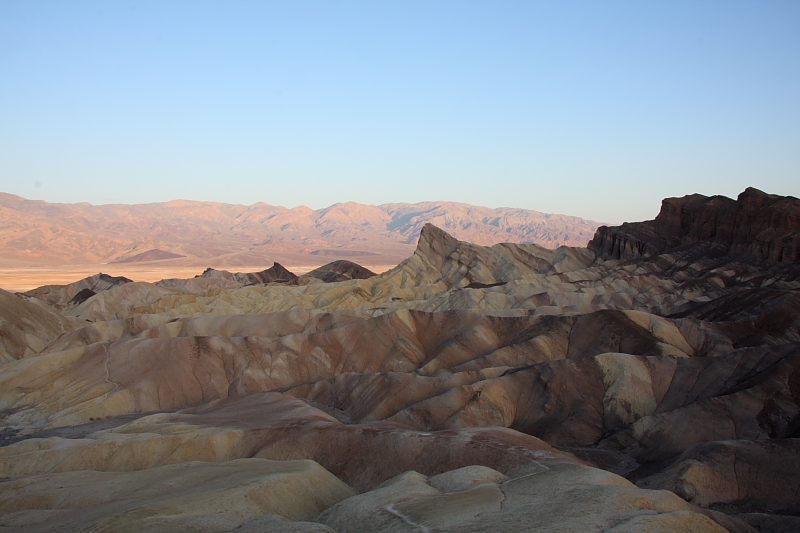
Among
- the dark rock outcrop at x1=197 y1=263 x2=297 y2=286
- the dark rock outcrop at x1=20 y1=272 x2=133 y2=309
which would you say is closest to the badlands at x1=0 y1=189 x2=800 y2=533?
the dark rock outcrop at x1=20 y1=272 x2=133 y2=309

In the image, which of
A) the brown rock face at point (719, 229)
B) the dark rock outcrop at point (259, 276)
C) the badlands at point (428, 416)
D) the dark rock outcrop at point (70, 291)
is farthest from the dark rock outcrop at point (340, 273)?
the badlands at point (428, 416)

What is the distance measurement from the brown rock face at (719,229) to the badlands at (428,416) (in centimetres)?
92

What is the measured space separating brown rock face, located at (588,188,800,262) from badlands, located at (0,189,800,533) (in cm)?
92

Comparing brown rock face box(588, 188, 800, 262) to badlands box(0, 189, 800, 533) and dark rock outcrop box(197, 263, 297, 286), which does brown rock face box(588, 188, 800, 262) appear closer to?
badlands box(0, 189, 800, 533)

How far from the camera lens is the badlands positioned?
1730cm

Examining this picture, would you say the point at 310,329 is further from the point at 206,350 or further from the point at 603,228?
the point at 603,228

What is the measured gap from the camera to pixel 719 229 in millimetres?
70875

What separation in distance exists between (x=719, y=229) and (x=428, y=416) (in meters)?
53.3

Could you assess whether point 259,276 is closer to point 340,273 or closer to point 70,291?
point 340,273

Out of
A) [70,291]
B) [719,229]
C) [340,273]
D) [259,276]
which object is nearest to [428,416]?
[719,229]

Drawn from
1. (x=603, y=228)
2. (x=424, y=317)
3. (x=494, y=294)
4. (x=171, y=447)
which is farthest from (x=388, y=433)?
(x=603, y=228)

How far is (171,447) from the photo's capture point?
84.5 ft

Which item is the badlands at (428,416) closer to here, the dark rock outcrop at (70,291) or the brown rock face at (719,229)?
the brown rock face at (719,229)

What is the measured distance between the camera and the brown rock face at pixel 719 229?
6303cm
